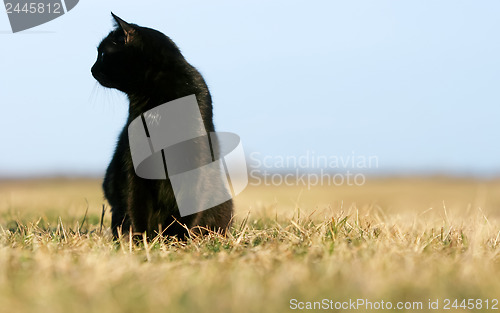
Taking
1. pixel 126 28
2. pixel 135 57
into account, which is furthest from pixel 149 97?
pixel 126 28

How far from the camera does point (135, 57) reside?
3.52 m

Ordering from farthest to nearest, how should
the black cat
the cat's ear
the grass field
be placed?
1. the cat's ear
2. the black cat
3. the grass field

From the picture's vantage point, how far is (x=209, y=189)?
339cm

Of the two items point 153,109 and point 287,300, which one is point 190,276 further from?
point 153,109

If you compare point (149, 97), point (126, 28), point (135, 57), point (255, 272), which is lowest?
point (255, 272)

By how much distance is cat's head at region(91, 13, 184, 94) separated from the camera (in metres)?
3.45

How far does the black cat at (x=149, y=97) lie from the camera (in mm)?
3336

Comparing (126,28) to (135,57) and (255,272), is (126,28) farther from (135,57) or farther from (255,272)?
(255,272)

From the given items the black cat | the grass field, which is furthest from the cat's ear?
the grass field

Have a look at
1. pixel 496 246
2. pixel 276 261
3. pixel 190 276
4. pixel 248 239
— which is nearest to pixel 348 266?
pixel 276 261

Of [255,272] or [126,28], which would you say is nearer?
[255,272]

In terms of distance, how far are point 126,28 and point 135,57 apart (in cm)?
21

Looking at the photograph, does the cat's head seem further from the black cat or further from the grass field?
the grass field

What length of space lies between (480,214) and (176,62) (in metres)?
2.24
